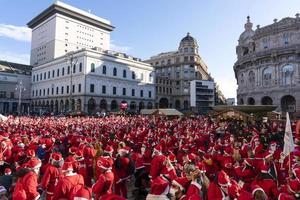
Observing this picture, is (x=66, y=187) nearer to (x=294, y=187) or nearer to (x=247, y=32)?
(x=294, y=187)

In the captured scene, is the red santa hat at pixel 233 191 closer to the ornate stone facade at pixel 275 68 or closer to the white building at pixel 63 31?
the ornate stone facade at pixel 275 68

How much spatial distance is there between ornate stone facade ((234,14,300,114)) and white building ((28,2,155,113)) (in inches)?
1103

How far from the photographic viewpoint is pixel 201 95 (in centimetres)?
8294

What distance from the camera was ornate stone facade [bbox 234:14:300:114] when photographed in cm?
5019

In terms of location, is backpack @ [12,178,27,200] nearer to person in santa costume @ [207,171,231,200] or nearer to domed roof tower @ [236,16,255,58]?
person in santa costume @ [207,171,231,200]

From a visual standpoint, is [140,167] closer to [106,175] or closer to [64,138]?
[106,175]

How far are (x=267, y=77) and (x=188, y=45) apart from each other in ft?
141

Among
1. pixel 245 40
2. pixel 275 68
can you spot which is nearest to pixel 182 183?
pixel 275 68

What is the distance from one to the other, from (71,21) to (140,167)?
93.7 meters

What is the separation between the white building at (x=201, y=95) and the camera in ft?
267

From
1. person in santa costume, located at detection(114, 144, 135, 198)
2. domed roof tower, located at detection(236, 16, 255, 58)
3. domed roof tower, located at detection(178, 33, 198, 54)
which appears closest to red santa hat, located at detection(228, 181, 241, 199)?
person in santa costume, located at detection(114, 144, 135, 198)

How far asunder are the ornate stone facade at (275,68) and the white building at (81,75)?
91.9 feet

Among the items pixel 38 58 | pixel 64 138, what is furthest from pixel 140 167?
pixel 38 58

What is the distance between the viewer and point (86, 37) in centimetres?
9988
